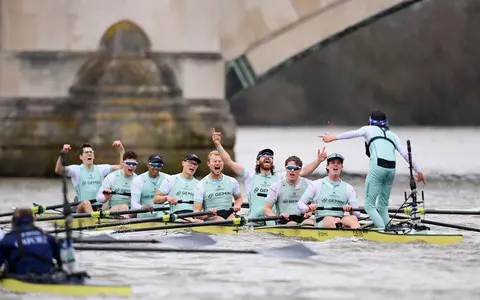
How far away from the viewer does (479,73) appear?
261ft

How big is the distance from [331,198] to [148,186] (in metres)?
3.13

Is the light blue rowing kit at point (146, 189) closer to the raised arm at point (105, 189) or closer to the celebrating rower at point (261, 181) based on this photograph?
the raised arm at point (105, 189)

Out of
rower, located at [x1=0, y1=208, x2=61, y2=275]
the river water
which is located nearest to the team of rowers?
the river water

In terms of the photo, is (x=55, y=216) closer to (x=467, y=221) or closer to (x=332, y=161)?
(x=332, y=161)

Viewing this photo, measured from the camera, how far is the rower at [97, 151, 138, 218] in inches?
807

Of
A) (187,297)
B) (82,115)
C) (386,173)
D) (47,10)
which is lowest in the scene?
(187,297)

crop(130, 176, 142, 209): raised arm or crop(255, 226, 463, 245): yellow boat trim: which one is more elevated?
crop(130, 176, 142, 209): raised arm

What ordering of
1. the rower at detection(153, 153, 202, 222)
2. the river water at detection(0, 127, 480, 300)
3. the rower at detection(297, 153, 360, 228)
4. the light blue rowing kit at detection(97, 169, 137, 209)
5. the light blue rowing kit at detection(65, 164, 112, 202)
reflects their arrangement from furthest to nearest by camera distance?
1. the light blue rowing kit at detection(65, 164, 112, 202)
2. the light blue rowing kit at detection(97, 169, 137, 209)
3. the rower at detection(153, 153, 202, 222)
4. the rower at detection(297, 153, 360, 228)
5. the river water at detection(0, 127, 480, 300)

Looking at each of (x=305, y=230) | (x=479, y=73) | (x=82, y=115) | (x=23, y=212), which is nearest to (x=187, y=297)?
(x=23, y=212)

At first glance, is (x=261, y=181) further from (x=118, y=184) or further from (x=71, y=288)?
(x=71, y=288)

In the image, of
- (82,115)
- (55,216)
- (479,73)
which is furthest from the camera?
(479,73)

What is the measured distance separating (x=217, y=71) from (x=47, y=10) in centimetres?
391

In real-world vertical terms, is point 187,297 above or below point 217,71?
below

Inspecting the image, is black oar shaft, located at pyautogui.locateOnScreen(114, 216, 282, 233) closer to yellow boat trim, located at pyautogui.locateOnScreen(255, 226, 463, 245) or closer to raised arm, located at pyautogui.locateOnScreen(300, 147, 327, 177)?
yellow boat trim, located at pyautogui.locateOnScreen(255, 226, 463, 245)
